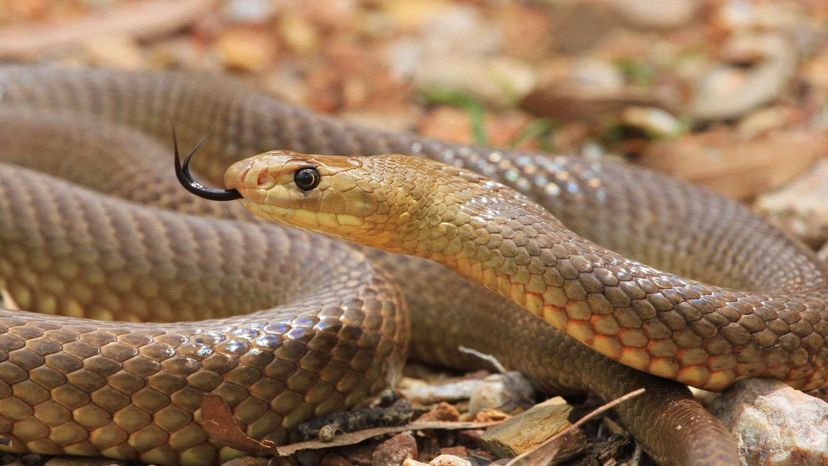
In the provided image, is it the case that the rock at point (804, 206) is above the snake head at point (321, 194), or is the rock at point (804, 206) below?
below

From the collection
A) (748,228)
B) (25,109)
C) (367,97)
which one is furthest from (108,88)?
(748,228)

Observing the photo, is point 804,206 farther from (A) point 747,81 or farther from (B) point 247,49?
(B) point 247,49

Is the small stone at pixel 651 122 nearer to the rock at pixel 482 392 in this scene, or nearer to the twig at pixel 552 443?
the rock at pixel 482 392

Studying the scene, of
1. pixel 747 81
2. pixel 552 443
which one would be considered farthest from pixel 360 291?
pixel 747 81

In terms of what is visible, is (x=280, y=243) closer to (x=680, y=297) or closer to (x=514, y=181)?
(x=514, y=181)

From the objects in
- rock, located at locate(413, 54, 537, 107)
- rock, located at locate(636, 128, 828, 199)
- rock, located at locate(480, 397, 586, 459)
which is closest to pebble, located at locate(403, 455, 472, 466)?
rock, located at locate(480, 397, 586, 459)

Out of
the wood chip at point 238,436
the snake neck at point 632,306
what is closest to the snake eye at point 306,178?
the snake neck at point 632,306
